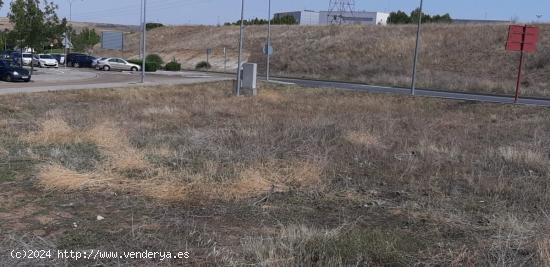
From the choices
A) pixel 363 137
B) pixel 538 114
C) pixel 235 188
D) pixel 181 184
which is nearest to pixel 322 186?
pixel 235 188

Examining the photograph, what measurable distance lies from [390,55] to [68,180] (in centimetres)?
6262

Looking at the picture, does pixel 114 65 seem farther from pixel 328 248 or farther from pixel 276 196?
pixel 328 248

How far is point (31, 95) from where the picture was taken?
26.2 metres

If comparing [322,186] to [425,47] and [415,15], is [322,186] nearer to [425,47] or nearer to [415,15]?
[425,47]

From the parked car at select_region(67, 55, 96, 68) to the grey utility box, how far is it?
37.3 meters

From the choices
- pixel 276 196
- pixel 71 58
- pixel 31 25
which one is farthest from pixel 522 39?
pixel 71 58

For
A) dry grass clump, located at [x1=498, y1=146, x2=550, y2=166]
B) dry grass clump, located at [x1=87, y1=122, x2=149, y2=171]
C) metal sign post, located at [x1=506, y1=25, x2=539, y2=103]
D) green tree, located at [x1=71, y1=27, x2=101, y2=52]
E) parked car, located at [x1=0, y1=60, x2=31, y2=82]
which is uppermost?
metal sign post, located at [x1=506, y1=25, x2=539, y2=103]

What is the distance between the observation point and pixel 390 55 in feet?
221

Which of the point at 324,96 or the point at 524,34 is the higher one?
the point at 524,34

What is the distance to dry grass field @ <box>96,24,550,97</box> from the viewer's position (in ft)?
169

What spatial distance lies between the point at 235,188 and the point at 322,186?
1.25m

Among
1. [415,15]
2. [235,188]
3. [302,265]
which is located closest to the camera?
[302,265]

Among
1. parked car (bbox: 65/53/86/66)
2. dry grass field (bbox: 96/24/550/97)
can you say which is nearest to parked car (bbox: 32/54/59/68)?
parked car (bbox: 65/53/86/66)

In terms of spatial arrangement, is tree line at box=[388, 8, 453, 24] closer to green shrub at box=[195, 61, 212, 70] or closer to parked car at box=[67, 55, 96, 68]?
green shrub at box=[195, 61, 212, 70]
